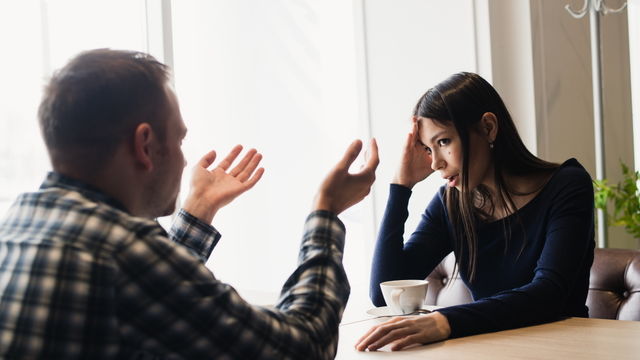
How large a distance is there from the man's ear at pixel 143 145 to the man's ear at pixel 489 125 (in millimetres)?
1068

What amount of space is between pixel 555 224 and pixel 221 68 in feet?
7.82

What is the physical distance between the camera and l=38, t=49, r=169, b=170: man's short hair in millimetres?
738

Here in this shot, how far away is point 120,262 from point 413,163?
1.18 m

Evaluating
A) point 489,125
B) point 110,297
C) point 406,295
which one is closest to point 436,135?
point 489,125

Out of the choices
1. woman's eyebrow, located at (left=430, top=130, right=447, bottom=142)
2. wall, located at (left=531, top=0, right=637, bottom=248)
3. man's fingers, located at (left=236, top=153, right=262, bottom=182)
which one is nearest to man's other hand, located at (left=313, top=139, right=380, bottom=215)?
man's fingers, located at (left=236, top=153, right=262, bottom=182)

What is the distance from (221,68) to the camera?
3553 mm

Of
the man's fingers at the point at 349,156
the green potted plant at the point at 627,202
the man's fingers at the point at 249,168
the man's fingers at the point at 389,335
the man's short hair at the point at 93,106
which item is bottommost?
the green potted plant at the point at 627,202

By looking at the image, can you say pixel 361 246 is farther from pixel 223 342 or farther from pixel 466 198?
pixel 223 342

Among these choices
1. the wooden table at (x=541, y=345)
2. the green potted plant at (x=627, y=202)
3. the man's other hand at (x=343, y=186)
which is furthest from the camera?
the green potted plant at (x=627, y=202)

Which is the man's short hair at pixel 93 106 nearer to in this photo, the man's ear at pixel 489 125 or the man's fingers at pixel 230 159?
the man's fingers at pixel 230 159

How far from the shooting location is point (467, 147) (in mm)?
1652

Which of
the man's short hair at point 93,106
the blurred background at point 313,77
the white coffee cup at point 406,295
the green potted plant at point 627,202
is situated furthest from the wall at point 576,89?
the man's short hair at point 93,106

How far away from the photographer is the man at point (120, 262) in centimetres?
67

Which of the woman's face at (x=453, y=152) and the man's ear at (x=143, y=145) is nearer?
the man's ear at (x=143, y=145)
